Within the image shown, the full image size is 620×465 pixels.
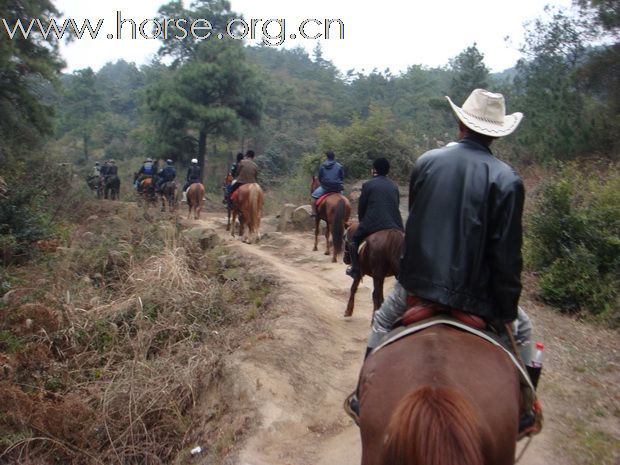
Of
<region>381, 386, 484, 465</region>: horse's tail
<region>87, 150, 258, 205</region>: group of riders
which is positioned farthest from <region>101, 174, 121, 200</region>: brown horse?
<region>381, 386, 484, 465</region>: horse's tail

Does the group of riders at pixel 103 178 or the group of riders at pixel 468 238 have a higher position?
the group of riders at pixel 468 238

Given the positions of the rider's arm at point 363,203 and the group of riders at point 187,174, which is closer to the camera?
the rider's arm at point 363,203

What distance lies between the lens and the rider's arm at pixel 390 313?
3.50m

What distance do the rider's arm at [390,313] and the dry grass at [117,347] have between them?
8.12 feet

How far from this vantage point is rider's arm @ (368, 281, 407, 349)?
3504 millimetres

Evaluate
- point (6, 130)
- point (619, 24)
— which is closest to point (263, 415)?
point (6, 130)

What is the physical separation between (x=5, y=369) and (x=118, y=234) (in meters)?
5.14

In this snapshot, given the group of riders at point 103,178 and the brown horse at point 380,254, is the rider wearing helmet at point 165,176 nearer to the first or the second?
the group of riders at point 103,178

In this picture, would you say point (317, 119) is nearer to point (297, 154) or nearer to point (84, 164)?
point (297, 154)

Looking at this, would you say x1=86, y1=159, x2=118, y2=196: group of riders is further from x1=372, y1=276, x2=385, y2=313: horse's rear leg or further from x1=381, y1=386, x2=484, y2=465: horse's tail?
x1=381, y1=386, x2=484, y2=465: horse's tail

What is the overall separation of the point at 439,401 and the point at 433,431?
133 millimetres

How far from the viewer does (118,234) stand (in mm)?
11492

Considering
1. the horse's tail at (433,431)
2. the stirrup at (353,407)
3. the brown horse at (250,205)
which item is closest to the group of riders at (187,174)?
the brown horse at (250,205)

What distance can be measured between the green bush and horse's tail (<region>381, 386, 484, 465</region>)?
7.60m
